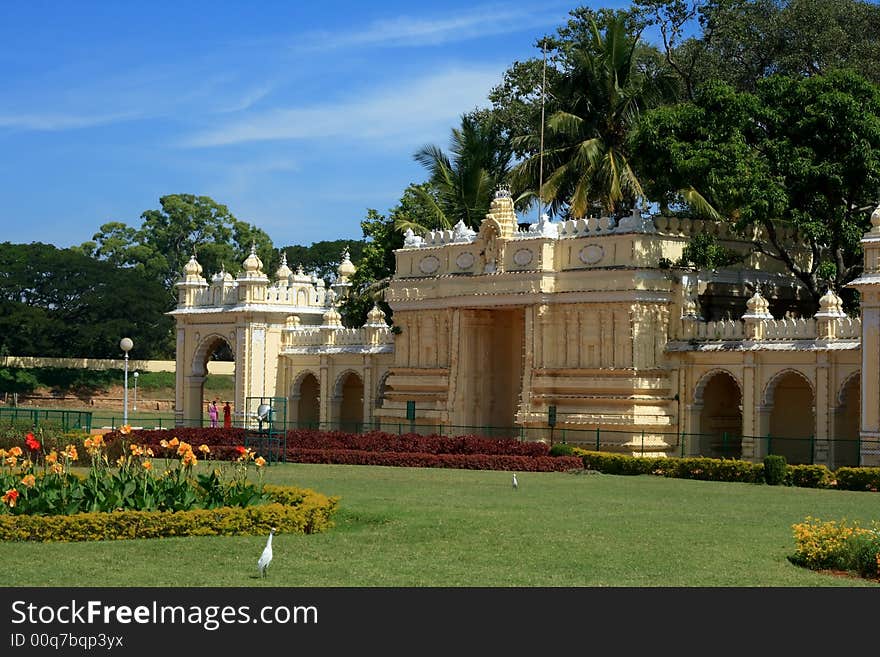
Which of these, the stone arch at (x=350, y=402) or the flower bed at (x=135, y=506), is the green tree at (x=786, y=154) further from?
the flower bed at (x=135, y=506)

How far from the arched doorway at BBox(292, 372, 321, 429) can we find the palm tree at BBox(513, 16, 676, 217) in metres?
10.4

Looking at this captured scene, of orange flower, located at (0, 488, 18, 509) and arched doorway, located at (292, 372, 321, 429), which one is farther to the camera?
arched doorway, located at (292, 372, 321, 429)

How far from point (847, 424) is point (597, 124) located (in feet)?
55.3

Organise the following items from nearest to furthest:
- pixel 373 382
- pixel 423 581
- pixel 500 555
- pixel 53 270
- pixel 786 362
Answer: pixel 423 581, pixel 500 555, pixel 786 362, pixel 373 382, pixel 53 270

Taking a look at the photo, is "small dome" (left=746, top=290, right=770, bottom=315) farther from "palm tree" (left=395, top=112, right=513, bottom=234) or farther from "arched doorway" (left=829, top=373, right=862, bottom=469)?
"palm tree" (left=395, top=112, right=513, bottom=234)

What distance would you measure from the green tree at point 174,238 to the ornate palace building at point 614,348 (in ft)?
195

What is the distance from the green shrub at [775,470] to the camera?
1337 inches

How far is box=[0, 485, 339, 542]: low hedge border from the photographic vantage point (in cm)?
2147

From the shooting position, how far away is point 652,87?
50.9 m

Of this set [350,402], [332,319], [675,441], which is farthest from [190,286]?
[675,441]

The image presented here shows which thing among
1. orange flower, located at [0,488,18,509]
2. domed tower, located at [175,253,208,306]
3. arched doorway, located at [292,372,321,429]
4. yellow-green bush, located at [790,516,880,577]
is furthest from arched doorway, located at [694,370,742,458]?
orange flower, located at [0,488,18,509]

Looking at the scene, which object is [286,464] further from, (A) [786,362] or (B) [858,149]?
(B) [858,149]

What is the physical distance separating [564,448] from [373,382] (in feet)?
39.8
